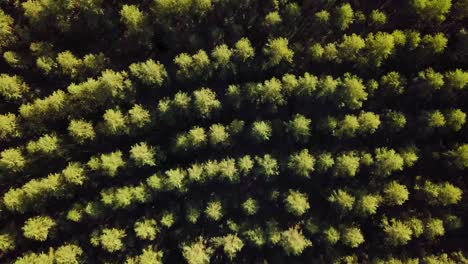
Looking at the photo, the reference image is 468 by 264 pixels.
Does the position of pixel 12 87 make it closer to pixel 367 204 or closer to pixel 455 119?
pixel 367 204

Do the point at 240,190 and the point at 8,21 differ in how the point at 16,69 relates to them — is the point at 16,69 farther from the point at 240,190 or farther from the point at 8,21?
the point at 240,190

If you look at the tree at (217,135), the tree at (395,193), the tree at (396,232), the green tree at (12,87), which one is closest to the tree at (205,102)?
the tree at (217,135)

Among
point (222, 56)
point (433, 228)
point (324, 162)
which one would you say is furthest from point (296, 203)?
point (222, 56)

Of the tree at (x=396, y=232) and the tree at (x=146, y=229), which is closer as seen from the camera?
the tree at (x=396, y=232)

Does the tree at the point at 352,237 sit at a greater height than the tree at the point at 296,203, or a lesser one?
lesser

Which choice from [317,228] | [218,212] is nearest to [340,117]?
[317,228]

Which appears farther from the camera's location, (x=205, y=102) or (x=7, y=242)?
(x=205, y=102)

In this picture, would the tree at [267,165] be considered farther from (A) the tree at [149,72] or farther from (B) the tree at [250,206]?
(A) the tree at [149,72]
